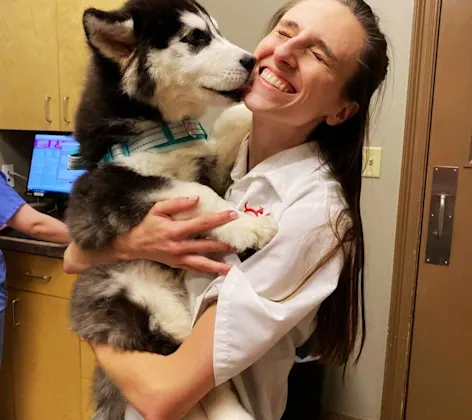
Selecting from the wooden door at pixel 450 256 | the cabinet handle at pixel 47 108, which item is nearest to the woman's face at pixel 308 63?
the wooden door at pixel 450 256

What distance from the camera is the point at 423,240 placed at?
7.48 feet

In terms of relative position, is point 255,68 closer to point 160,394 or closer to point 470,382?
point 160,394

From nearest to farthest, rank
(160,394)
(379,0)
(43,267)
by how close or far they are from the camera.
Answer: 1. (160,394)
2. (379,0)
3. (43,267)

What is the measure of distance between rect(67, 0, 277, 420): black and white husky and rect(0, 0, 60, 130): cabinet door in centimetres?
151

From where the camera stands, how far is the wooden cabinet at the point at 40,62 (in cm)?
260

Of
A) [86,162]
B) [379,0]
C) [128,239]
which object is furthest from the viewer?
[379,0]

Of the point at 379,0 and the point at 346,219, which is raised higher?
the point at 379,0

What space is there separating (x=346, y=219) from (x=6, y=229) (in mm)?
2119

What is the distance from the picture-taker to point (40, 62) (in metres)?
2.70

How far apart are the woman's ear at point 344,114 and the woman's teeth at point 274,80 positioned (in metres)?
0.16

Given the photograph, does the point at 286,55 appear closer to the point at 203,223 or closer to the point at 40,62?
the point at 203,223

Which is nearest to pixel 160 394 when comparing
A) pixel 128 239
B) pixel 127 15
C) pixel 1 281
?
pixel 128 239

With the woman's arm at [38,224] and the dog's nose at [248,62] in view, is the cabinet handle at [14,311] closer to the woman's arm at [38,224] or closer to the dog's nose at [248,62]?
A: the woman's arm at [38,224]

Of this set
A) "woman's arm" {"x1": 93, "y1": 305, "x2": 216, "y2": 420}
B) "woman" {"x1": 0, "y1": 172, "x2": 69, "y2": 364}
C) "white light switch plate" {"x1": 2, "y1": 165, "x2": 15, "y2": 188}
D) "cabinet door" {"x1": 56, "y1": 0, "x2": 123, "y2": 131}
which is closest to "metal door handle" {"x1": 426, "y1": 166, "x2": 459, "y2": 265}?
"woman's arm" {"x1": 93, "y1": 305, "x2": 216, "y2": 420}
